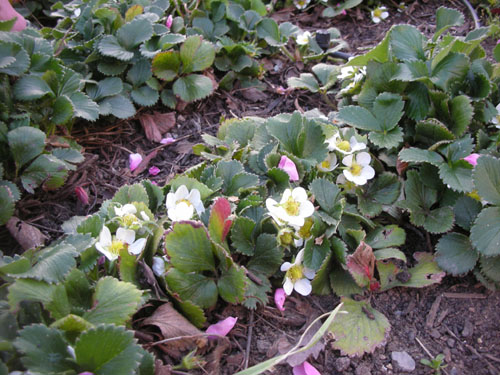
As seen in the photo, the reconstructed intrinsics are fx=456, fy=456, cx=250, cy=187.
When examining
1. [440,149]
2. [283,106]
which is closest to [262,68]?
[283,106]

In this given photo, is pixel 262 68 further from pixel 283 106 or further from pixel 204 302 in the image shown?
pixel 204 302

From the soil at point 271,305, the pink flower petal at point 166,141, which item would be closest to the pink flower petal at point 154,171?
the soil at point 271,305

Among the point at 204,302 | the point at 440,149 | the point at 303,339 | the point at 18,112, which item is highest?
the point at 18,112

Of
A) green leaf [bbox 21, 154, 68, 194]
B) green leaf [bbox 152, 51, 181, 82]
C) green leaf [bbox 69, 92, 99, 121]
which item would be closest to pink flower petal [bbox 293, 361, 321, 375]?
green leaf [bbox 21, 154, 68, 194]

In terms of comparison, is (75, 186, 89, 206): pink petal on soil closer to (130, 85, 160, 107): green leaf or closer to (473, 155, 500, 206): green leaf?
(130, 85, 160, 107): green leaf

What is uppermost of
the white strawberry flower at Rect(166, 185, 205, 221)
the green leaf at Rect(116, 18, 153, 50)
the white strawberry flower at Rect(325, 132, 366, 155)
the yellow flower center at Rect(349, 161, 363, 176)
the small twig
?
the green leaf at Rect(116, 18, 153, 50)

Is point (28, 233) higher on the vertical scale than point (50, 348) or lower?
lower

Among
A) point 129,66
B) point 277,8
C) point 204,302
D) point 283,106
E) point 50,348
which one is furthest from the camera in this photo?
point 277,8

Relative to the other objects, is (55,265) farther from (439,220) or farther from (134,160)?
(439,220)
